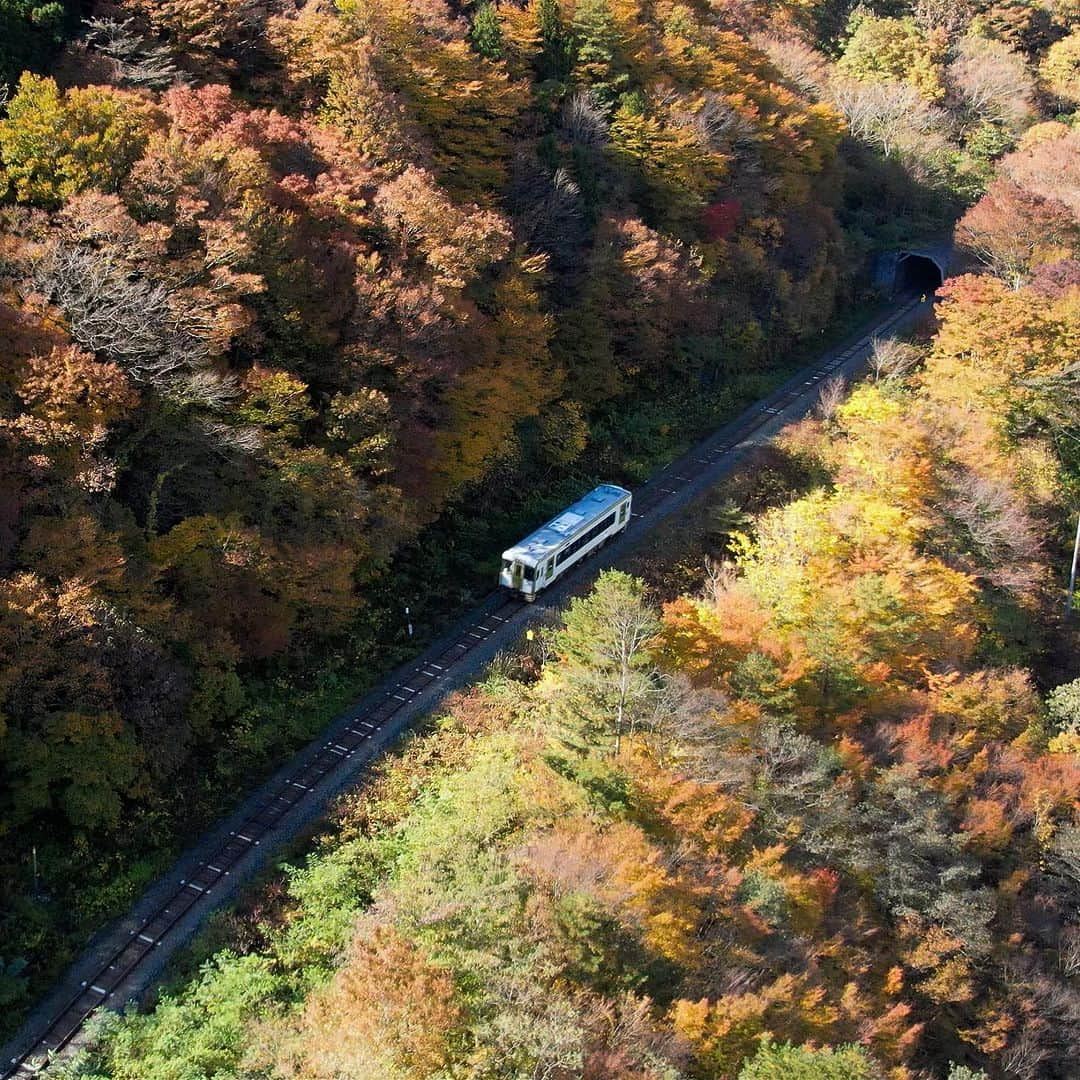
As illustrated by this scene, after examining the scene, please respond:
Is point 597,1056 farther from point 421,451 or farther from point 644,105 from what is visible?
point 644,105

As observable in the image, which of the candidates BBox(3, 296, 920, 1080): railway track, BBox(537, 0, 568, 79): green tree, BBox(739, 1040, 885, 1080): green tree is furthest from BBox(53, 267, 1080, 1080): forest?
BBox(537, 0, 568, 79): green tree

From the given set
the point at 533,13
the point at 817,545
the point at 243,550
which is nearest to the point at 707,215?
the point at 533,13

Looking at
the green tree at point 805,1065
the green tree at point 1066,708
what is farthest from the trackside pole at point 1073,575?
the green tree at point 805,1065

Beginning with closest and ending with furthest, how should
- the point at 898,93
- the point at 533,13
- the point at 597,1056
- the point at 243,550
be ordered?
1. the point at 597,1056
2. the point at 243,550
3. the point at 533,13
4. the point at 898,93

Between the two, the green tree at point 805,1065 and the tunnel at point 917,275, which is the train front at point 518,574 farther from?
the tunnel at point 917,275

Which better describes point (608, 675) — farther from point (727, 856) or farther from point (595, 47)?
point (595, 47)
